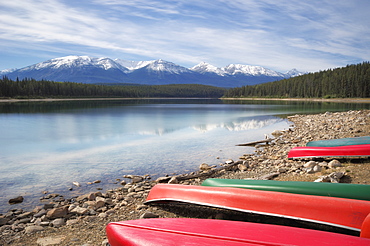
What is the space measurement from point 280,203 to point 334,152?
6.28 m

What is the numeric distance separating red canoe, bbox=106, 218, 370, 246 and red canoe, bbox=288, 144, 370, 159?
7.38 metres

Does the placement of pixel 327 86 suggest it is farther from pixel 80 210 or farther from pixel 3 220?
pixel 3 220

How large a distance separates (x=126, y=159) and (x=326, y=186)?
9903mm

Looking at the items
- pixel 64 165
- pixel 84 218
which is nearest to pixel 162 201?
pixel 84 218

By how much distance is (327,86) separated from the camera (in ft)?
341

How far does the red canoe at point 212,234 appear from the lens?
3.63 m

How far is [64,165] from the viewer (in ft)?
41.9

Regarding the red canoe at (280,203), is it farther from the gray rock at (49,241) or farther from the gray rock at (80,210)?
the gray rock at (49,241)

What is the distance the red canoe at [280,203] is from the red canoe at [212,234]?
113 cm

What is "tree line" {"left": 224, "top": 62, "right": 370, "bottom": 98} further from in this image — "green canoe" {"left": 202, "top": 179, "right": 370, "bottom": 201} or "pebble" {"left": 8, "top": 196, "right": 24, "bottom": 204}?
"pebble" {"left": 8, "top": 196, "right": 24, "bottom": 204}

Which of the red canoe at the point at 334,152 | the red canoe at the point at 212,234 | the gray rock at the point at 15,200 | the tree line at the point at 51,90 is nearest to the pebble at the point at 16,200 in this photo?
the gray rock at the point at 15,200

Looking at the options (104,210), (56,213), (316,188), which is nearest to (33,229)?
(56,213)

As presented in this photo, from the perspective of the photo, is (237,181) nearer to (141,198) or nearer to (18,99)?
(141,198)

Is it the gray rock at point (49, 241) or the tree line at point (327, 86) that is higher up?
the tree line at point (327, 86)
